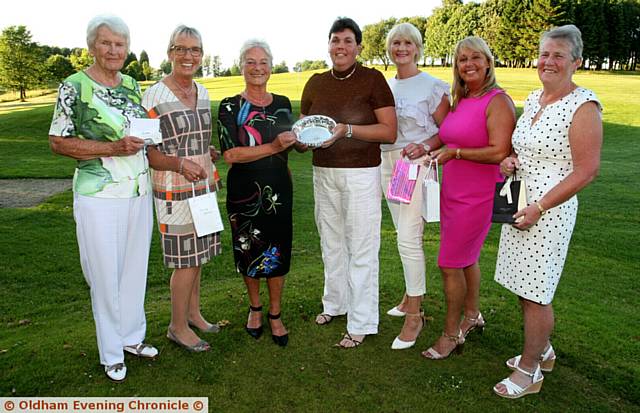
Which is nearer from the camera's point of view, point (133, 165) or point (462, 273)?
point (133, 165)

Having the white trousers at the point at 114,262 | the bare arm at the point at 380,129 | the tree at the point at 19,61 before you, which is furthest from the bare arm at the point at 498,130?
the tree at the point at 19,61

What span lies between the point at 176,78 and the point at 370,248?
6.56 feet

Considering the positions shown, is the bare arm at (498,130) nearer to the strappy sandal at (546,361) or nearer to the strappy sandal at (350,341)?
the strappy sandal at (546,361)

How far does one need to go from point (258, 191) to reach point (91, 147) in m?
1.21

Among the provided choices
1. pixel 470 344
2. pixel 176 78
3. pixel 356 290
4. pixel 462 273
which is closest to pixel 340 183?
pixel 356 290

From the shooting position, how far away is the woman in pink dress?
3.52 m

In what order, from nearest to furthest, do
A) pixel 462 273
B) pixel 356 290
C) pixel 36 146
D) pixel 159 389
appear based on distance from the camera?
pixel 159 389 < pixel 462 273 < pixel 356 290 < pixel 36 146

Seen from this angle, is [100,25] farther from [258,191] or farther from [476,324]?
[476,324]

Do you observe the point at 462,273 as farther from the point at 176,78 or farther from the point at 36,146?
the point at 36,146

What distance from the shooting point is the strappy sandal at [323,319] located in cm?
452

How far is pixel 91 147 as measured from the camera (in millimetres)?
3225

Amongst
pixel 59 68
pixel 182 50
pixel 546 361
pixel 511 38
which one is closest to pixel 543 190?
pixel 546 361

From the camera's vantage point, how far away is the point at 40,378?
11.6 ft

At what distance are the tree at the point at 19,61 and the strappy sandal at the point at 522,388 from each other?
5601 cm
